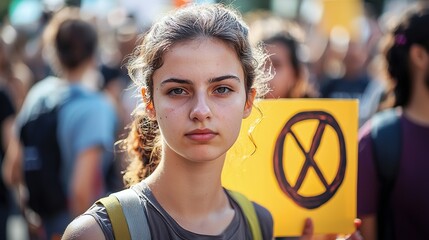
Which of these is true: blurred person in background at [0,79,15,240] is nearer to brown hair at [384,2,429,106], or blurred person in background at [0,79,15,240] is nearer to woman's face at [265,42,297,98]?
woman's face at [265,42,297,98]

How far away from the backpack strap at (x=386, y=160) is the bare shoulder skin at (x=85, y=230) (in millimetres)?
1688

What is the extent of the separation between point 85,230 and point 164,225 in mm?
259

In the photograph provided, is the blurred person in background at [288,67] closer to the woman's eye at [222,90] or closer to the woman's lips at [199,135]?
the woman's eye at [222,90]

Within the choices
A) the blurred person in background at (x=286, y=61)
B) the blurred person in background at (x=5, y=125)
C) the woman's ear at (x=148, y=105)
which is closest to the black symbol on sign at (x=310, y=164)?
the woman's ear at (x=148, y=105)

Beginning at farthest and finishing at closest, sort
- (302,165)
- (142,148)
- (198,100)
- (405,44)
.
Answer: (405,44), (302,165), (142,148), (198,100)

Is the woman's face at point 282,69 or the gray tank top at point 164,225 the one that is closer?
the gray tank top at point 164,225

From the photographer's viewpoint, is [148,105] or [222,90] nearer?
[222,90]

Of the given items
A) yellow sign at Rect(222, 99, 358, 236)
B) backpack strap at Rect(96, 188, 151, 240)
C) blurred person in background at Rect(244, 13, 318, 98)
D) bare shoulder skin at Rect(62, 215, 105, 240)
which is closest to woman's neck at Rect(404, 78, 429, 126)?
Answer: yellow sign at Rect(222, 99, 358, 236)

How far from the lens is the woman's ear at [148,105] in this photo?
2680 mm

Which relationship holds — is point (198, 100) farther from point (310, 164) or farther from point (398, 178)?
point (398, 178)

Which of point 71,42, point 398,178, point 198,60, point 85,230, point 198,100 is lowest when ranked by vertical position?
point 85,230

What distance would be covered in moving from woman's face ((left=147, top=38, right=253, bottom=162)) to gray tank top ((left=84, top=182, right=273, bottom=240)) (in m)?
0.18

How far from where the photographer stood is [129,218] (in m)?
2.47

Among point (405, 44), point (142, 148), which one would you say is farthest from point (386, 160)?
point (142, 148)
